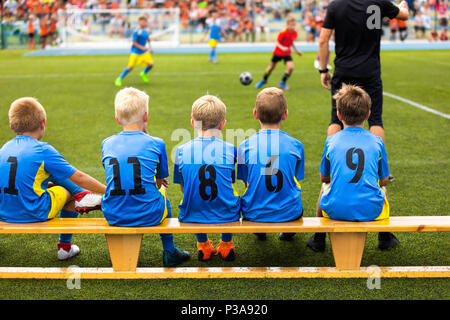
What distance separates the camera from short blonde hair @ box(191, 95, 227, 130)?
3.70 meters

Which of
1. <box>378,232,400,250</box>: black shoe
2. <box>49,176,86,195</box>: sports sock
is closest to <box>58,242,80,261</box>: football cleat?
<box>49,176,86,195</box>: sports sock

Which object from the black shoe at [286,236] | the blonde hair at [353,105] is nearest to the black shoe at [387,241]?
the black shoe at [286,236]

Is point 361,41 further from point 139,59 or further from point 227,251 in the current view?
point 139,59

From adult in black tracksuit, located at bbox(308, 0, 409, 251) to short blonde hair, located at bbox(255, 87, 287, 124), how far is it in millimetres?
1404

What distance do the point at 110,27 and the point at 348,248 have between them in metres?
29.0

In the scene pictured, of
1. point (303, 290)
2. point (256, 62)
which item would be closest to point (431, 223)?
point (303, 290)

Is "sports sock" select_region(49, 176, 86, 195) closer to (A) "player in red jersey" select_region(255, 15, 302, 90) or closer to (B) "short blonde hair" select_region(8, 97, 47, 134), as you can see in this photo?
(B) "short blonde hair" select_region(8, 97, 47, 134)

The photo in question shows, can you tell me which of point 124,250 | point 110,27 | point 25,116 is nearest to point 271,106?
point 124,250

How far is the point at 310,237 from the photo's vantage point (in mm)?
4395

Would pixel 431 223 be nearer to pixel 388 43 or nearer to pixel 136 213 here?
pixel 136 213

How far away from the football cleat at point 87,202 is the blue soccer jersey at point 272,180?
3.54 ft

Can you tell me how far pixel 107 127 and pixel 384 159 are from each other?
633cm

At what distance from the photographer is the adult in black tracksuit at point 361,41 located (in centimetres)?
506

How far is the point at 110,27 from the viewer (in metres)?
30.3
